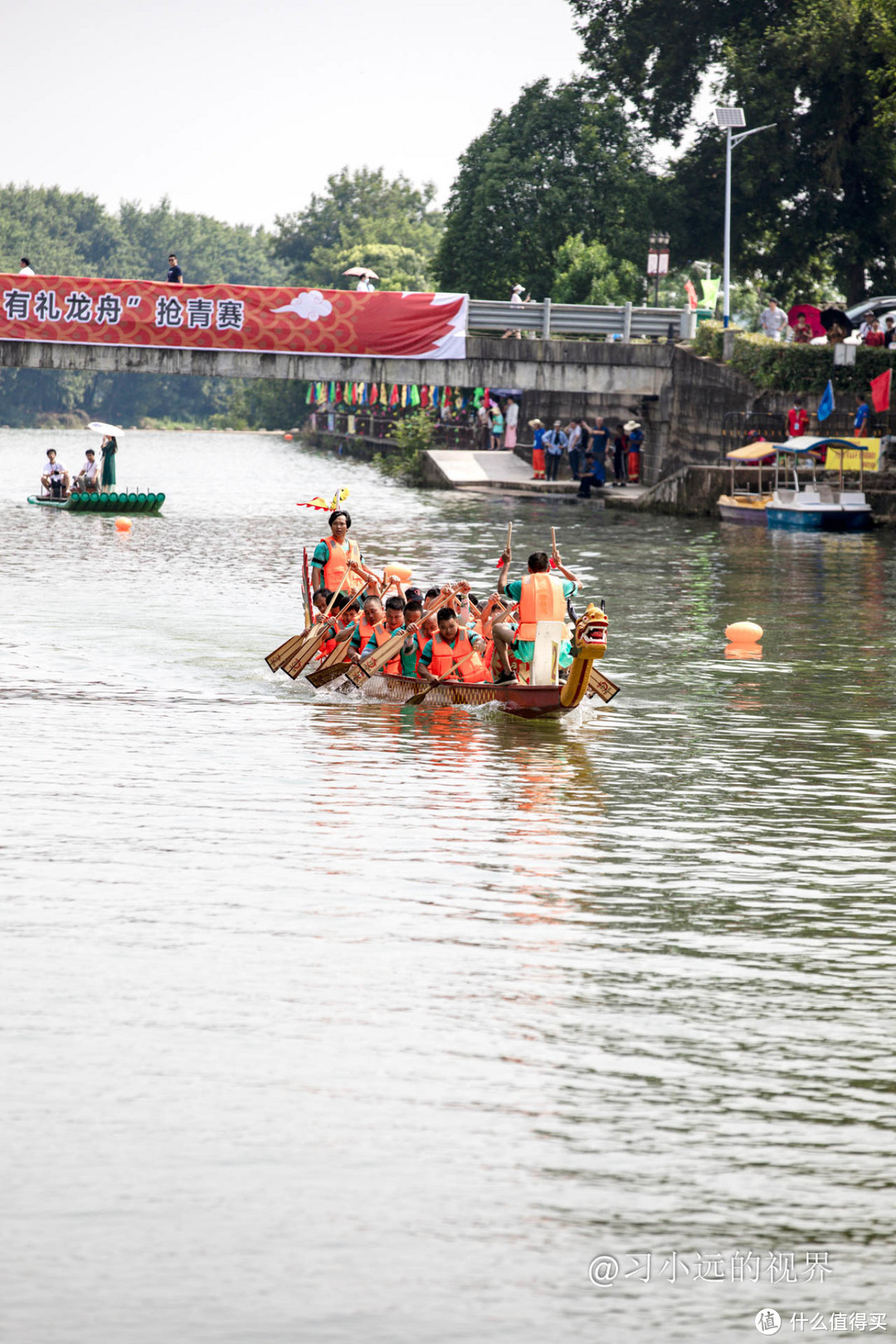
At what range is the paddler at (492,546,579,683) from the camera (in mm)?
17234

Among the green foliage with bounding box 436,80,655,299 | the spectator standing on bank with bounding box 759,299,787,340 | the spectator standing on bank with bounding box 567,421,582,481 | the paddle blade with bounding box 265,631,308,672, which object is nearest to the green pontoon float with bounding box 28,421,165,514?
the spectator standing on bank with bounding box 567,421,582,481

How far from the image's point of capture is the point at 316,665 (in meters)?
20.1

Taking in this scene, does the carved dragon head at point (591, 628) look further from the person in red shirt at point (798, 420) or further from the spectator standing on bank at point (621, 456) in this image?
the spectator standing on bank at point (621, 456)

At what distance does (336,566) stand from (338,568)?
0.04 meters

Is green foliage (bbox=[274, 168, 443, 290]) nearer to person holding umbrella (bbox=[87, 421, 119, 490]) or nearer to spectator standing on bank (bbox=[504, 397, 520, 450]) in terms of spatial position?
spectator standing on bank (bbox=[504, 397, 520, 450])

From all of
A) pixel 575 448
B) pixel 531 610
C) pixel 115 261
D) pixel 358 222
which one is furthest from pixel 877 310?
pixel 115 261

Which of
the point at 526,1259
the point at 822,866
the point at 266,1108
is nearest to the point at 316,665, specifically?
the point at 822,866

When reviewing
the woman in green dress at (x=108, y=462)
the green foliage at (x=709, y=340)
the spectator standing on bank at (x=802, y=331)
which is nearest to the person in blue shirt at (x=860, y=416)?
the spectator standing on bank at (x=802, y=331)

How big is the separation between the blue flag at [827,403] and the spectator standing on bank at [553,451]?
14160 mm

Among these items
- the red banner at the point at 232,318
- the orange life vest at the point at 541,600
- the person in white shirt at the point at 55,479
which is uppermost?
the red banner at the point at 232,318

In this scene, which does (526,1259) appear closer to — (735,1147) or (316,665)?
(735,1147)

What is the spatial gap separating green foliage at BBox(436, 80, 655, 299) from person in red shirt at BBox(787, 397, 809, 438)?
22416mm

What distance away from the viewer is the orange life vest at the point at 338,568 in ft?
67.5

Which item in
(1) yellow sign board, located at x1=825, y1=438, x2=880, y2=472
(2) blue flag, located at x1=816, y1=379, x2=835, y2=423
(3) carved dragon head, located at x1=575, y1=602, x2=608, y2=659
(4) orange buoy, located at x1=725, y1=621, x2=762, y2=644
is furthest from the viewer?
(2) blue flag, located at x1=816, y1=379, x2=835, y2=423
